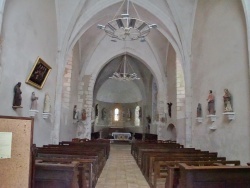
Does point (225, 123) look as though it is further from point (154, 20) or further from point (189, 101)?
point (154, 20)

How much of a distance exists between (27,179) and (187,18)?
10707mm

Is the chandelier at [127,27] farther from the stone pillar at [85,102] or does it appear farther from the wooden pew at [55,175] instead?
the stone pillar at [85,102]

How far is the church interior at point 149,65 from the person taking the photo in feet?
16.6

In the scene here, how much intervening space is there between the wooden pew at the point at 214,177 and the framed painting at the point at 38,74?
20.1 ft

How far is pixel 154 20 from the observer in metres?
13.6

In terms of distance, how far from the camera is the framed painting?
26.8 ft

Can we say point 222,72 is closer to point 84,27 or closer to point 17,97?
point 17,97

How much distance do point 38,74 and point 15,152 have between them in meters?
6.41

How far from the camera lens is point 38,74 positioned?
345 inches

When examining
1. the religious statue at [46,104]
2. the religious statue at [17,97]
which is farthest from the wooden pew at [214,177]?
the religious statue at [46,104]

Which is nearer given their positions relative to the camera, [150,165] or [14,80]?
[150,165]

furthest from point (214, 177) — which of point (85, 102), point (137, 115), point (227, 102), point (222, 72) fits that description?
point (137, 115)

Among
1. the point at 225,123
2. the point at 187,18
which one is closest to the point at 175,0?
the point at 187,18

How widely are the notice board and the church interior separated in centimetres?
1
